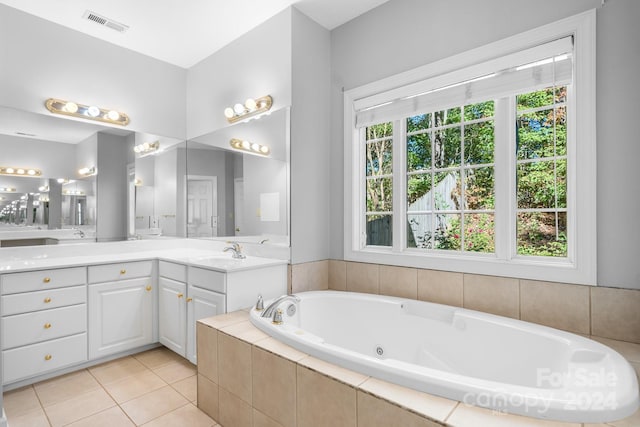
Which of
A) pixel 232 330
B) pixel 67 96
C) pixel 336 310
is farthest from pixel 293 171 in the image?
pixel 67 96

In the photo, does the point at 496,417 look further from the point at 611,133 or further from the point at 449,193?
the point at 449,193

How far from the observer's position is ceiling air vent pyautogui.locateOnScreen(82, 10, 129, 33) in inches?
102

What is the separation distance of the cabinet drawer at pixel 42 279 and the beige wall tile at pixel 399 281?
2175 mm

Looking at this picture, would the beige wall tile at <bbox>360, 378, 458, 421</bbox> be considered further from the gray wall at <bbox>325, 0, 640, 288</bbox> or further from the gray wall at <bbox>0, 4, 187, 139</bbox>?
the gray wall at <bbox>0, 4, 187, 139</bbox>

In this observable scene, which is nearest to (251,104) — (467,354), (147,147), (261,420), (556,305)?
(147,147)

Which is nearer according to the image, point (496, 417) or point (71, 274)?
point (496, 417)

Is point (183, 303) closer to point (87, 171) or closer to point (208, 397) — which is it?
point (208, 397)

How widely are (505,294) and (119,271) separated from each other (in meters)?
2.70

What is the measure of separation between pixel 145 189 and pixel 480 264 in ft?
9.90

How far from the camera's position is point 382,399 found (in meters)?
1.12

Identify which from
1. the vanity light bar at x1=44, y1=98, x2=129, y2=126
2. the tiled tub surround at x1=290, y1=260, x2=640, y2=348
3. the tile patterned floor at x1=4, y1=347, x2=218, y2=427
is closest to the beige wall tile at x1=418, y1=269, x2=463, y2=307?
the tiled tub surround at x1=290, y1=260, x2=640, y2=348

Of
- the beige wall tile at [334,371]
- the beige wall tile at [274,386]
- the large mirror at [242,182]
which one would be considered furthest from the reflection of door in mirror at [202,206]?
the beige wall tile at [334,371]

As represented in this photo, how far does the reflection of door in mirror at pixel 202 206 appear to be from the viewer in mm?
3203

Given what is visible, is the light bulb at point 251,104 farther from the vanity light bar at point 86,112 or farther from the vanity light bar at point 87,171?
the vanity light bar at point 87,171
